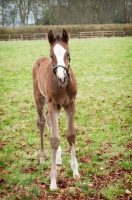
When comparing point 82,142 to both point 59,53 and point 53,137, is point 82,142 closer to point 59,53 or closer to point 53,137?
point 53,137

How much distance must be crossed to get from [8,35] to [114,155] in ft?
104

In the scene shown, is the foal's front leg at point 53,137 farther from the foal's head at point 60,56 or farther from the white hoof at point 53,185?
the foal's head at point 60,56

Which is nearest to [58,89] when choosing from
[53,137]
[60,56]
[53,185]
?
[60,56]

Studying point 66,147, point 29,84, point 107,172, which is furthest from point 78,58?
point 107,172

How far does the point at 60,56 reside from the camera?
11.5 ft

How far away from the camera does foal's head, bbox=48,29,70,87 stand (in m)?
3.34

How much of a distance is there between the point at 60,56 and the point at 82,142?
2460 millimetres

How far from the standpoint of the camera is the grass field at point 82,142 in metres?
3.70

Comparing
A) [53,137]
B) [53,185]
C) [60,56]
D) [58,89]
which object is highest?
[60,56]

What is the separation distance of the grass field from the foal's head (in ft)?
5.52

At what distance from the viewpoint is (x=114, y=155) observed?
470 cm

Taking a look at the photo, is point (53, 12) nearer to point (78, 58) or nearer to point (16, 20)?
point (16, 20)

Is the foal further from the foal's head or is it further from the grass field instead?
the grass field

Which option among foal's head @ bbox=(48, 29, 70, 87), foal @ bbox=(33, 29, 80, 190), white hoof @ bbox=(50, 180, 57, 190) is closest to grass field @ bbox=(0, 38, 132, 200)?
white hoof @ bbox=(50, 180, 57, 190)
